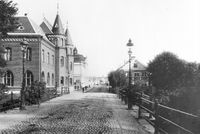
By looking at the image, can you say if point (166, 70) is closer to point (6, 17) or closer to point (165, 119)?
point (6, 17)

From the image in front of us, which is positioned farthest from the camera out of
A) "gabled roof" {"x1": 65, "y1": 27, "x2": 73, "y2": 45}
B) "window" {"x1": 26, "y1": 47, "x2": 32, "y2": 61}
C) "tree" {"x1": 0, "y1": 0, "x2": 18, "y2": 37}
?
"gabled roof" {"x1": 65, "y1": 27, "x2": 73, "y2": 45}

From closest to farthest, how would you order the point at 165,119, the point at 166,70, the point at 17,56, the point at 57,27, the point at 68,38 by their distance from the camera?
the point at 165,119 → the point at 17,56 → the point at 166,70 → the point at 57,27 → the point at 68,38

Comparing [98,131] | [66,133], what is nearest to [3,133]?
[66,133]

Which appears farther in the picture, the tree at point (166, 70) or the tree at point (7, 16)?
the tree at point (166, 70)

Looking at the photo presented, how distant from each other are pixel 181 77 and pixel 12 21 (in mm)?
31626

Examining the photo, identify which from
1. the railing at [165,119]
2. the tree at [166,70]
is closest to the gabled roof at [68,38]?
the tree at [166,70]

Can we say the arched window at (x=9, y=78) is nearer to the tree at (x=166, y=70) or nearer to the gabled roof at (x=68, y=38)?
the tree at (x=166, y=70)

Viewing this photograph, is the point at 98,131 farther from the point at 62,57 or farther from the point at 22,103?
the point at 62,57

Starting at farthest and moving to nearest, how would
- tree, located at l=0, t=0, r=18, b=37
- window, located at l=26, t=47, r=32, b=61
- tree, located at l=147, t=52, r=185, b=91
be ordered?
1. tree, located at l=147, t=52, r=185, b=91
2. window, located at l=26, t=47, r=32, b=61
3. tree, located at l=0, t=0, r=18, b=37

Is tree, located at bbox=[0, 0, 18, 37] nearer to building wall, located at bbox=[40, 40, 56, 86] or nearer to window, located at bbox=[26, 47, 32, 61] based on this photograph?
building wall, located at bbox=[40, 40, 56, 86]

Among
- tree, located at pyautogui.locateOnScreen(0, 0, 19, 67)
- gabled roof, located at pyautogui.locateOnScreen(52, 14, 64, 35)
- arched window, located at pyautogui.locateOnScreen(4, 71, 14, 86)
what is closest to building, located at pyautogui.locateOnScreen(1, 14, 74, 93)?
arched window, located at pyautogui.locateOnScreen(4, 71, 14, 86)

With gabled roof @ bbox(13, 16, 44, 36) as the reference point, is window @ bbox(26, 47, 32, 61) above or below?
below

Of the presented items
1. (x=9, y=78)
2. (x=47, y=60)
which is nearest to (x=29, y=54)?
(x=9, y=78)

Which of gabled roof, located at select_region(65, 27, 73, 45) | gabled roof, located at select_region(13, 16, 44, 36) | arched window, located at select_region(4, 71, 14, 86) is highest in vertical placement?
gabled roof, located at select_region(65, 27, 73, 45)
